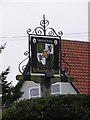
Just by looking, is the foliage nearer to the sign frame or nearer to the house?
the house

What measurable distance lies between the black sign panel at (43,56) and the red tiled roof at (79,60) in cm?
995

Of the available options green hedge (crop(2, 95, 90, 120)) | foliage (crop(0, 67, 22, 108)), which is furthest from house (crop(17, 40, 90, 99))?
green hedge (crop(2, 95, 90, 120))

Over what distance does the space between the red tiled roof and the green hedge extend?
515 inches

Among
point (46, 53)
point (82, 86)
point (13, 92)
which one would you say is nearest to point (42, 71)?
point (46, 53)

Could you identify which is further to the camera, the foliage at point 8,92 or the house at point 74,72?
the house at point 74,72

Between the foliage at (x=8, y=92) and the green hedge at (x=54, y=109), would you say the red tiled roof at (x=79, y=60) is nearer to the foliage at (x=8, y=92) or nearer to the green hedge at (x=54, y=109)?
the foliage at (x=8, y=92)

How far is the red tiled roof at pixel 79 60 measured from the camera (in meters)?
23.0

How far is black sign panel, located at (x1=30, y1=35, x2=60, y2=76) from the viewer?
40.0 ft

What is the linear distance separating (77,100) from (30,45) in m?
3.37

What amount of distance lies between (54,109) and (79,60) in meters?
15.0

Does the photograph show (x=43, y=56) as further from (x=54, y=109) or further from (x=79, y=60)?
(x=79, y=60)

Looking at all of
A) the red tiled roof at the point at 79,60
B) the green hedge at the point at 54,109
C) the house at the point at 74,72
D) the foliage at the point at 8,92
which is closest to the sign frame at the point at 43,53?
the green hedge at the point at 54,109

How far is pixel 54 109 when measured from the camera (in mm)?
9156

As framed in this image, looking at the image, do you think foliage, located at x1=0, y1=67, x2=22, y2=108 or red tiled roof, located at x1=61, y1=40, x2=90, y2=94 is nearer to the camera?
foliage, located at x1=0, y1=67, x2=22, y2=108
